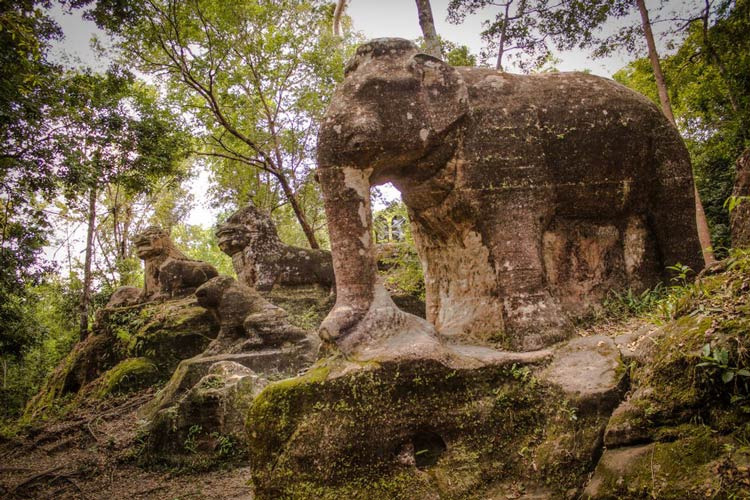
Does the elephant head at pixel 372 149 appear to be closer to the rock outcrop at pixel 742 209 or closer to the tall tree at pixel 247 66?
the rock outcrop at pixel 742 209

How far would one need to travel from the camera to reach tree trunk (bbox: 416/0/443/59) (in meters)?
11.1

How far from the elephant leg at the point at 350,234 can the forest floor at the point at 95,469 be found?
7.52 feet

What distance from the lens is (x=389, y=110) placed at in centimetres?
367

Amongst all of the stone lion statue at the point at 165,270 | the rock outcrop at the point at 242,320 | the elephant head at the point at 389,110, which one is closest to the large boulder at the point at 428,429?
the elephant head at the point at 389,110

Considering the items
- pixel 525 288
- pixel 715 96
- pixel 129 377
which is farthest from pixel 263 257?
pixel 715 96

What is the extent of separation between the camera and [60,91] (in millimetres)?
7090

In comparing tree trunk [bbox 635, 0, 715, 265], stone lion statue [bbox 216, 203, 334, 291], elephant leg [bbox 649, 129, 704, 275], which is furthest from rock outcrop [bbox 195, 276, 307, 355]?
tree trunk [bbox 635, 0, 715, 265]

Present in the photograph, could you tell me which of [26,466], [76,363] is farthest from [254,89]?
[26,466]

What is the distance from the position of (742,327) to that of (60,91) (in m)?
8.31

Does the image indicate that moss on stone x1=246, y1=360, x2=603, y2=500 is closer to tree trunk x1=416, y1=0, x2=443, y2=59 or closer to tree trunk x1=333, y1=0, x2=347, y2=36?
tree trunk x1=416, y1=0, x2=443, y2=59

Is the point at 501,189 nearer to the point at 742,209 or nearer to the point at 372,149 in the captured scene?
the point at 372,149

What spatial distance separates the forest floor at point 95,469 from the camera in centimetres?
491

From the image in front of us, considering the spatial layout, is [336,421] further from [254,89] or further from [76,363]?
[254,89]

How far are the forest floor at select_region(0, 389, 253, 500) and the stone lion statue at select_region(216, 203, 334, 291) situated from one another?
13.3 feet
